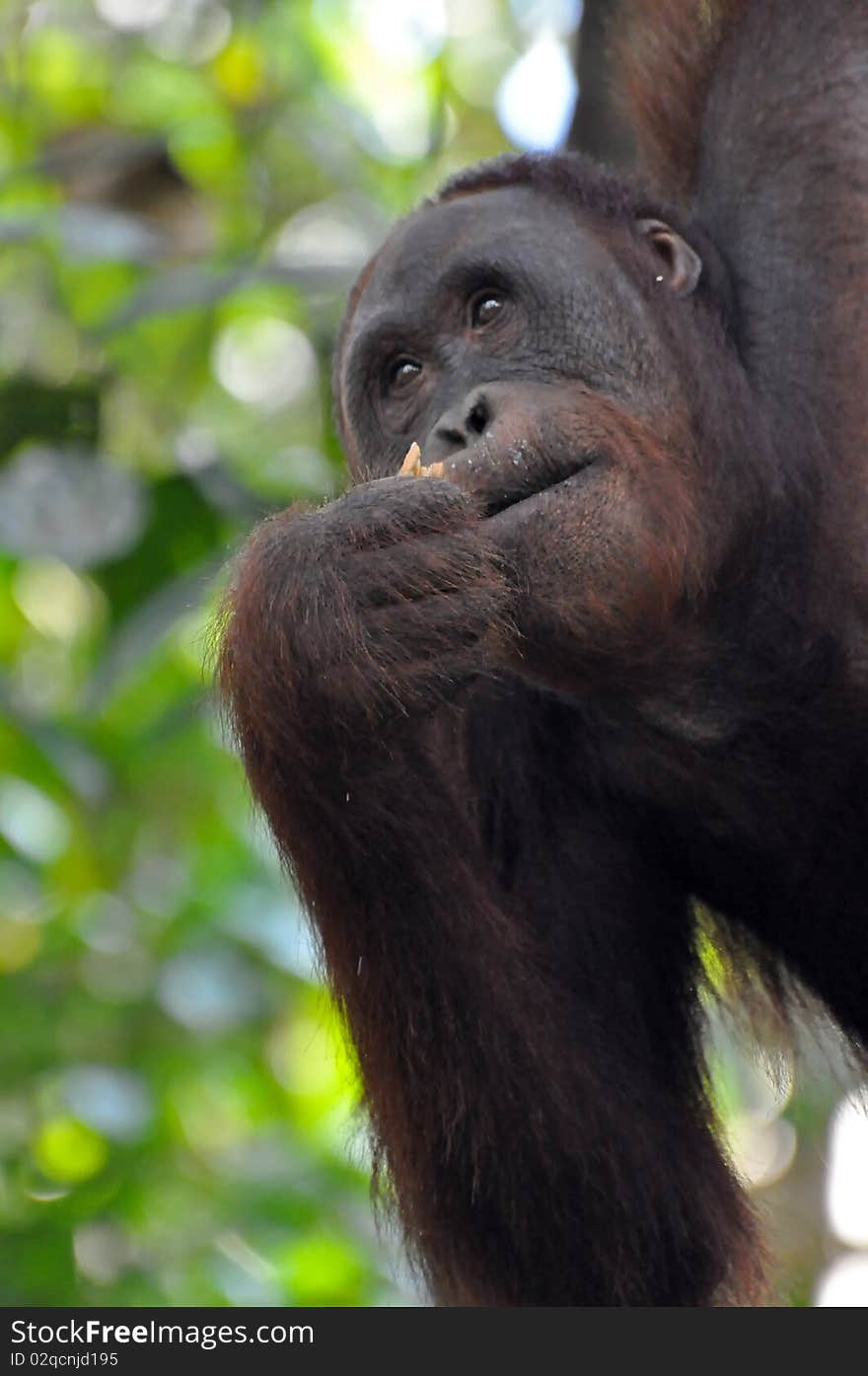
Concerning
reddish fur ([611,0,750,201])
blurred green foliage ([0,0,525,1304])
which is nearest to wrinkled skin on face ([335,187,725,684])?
reddish fur ([611,0,750,201])

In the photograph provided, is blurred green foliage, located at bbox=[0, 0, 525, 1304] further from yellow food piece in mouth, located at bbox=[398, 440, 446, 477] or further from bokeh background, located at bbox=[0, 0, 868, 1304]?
yellow food piece in mouth, located at bbox=[398, 440, 446, 477]

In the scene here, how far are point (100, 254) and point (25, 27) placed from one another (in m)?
1.50

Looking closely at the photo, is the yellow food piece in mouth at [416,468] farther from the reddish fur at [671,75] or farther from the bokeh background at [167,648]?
the reddish fur at [671,75]

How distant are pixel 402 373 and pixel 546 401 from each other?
1.08ft

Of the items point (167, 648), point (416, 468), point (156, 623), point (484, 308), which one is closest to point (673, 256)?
point (484, 308)

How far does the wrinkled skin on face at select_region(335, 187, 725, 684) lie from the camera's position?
282 centimetres

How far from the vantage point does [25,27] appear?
5.02 meters

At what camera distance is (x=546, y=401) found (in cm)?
293

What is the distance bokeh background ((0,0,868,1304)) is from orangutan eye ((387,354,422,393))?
0.78ft

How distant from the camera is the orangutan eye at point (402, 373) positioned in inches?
124

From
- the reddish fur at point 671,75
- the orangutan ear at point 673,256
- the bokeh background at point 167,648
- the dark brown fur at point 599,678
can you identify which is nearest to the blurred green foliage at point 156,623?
the bokeh background at point 167,648

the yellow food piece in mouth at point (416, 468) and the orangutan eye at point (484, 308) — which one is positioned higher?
the orangutan eye at point (484, 308)

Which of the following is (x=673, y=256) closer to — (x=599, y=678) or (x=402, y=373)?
(x=402, y=373)

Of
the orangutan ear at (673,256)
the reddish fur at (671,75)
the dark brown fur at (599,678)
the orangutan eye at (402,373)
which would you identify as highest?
the reddish fur at (671,75)
